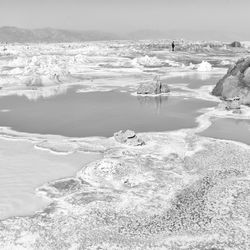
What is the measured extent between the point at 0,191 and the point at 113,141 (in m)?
6.16

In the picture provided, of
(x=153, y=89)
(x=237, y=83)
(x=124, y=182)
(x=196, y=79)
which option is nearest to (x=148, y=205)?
(x=124, y=182)

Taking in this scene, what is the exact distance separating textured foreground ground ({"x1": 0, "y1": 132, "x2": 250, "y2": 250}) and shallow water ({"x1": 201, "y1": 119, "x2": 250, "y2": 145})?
2188 mm

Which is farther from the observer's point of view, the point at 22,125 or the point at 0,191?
the point at 22,125

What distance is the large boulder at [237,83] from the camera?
89.6ft

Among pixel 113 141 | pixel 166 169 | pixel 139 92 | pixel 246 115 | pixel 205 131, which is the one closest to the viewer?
pixel 166 169

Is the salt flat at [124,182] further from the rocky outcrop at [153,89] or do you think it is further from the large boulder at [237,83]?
the rocky outcrop at [153,89]

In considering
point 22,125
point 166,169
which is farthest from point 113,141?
Answer: point 22,125

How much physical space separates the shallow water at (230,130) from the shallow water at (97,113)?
1326mm

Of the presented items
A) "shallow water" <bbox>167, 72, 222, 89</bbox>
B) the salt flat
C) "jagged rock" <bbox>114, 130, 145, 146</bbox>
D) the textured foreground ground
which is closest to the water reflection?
the salt flat

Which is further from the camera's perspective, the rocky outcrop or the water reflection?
the rocky outcrop

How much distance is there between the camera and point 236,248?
8977mm

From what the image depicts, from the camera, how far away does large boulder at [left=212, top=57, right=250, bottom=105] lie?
27297 mm

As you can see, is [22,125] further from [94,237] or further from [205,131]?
[94,237]

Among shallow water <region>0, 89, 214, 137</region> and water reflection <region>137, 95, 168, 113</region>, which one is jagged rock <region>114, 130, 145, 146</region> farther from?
water reflection <region>137, 95, 168, 113</region>
